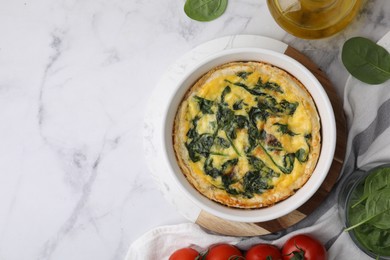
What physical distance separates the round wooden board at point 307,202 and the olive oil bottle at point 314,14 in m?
0.10

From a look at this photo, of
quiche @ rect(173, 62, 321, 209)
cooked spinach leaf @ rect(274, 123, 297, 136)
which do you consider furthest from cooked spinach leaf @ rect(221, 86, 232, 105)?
cooked spinach leaf @ rect(274, 123, 297, 136)

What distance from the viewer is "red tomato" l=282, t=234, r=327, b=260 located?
2.37 meters

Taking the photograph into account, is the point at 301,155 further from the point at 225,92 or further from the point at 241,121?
the point at 225,92

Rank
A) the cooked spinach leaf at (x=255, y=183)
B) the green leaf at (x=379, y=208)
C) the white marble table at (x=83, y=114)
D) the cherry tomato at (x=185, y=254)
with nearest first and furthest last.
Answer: the green leaf at (x=379, y=208) → the cooked spinach leaf at (x=255, y=183) → the cherry tomato at (x=185, y=254) → the white marble table at (x=83, y=114)

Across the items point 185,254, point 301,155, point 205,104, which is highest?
point 205,104

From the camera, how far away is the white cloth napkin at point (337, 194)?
2432 mm

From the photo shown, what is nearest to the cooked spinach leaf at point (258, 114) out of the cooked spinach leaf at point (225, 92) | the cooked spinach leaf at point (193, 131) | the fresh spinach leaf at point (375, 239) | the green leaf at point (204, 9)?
the cooked spinach leaf at point (225, 92)

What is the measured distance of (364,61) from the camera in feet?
7.79

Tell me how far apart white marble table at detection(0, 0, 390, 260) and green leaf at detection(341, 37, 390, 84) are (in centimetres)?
36

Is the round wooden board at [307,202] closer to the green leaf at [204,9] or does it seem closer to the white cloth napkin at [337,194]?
the white cloth napkin at [337,194]

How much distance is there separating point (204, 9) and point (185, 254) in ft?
3.27

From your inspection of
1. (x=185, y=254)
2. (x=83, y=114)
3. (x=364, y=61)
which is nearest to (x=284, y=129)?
(x=364, y=61)

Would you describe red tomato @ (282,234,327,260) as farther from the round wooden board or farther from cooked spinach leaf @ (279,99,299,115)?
cooked spinach leaf @ (279,99,299,115)

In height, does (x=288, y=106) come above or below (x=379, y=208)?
above
